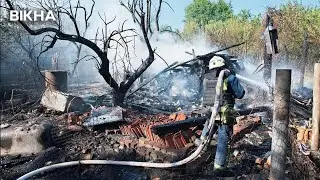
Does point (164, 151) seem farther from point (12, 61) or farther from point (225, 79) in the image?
point (12, 61)

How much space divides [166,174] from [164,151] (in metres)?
0.56

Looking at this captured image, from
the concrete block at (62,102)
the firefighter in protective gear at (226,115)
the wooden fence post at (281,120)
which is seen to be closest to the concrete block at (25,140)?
the concrete block at (62,102)

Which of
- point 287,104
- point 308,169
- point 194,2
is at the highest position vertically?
point 194,2

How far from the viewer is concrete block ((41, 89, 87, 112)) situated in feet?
30.0

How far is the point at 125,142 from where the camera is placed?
Result: 6.36 meters

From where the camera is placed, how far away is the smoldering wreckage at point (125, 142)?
5141mm

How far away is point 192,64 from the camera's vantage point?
42.0 feet

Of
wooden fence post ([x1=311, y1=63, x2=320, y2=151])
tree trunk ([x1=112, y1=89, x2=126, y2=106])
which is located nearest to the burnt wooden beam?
wooden fence post ([x1=311, y1=63, x2=320, y2=151])

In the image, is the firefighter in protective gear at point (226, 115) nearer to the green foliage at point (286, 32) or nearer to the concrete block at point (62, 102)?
the concrete block at point (62, 102)

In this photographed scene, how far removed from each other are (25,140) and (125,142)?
2.00 metres

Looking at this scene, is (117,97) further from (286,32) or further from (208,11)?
(208,11)

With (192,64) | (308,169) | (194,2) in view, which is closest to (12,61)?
(192,64)

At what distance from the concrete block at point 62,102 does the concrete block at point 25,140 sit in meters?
2.36

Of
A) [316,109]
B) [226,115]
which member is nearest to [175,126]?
[226,115]
